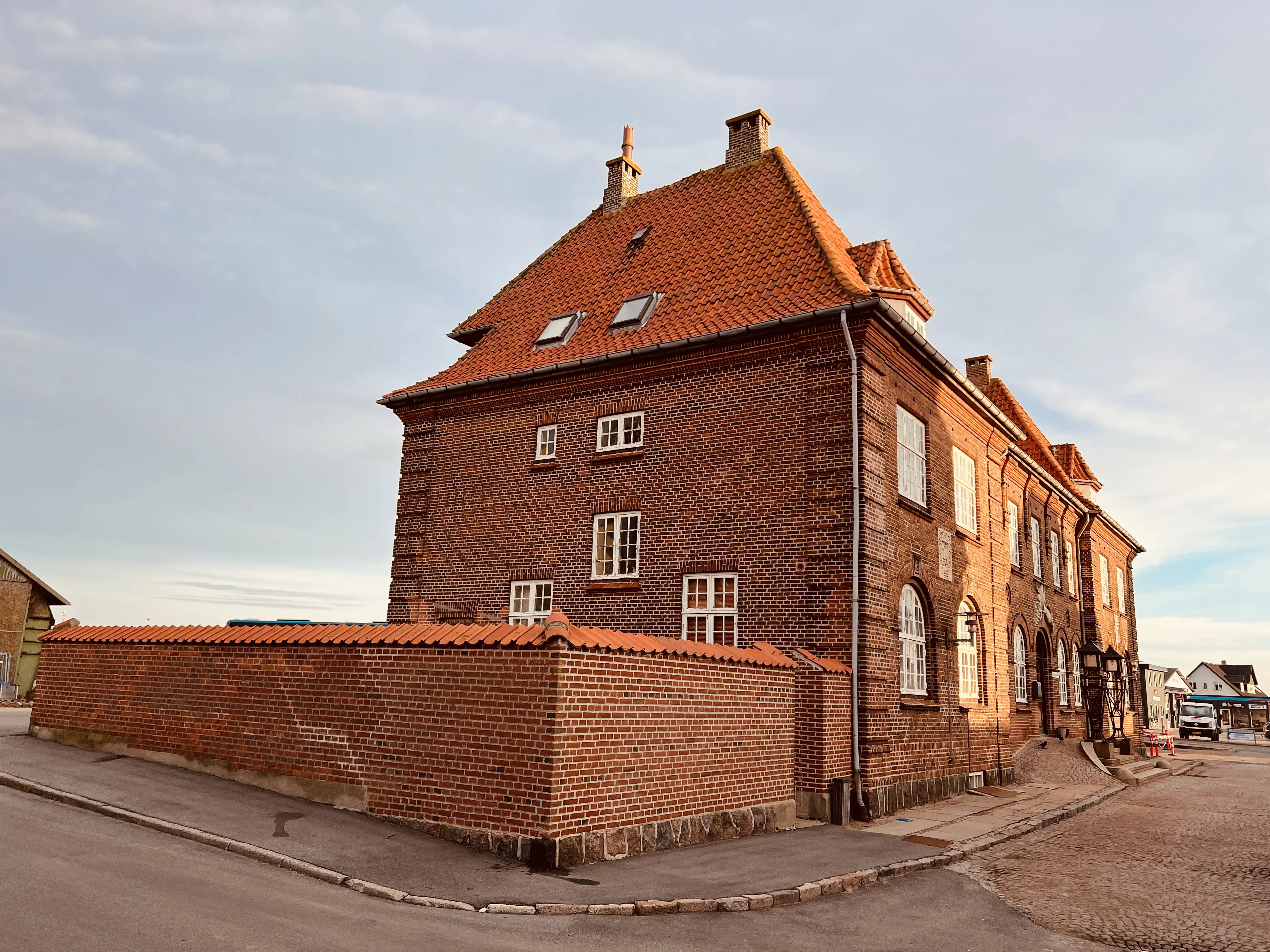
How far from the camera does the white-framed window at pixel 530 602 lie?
1711 cm

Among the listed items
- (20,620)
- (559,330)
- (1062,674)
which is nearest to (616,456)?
(559,330)

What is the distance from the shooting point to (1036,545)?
25.8m

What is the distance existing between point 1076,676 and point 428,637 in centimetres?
2493

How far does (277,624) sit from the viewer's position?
12.1 meters

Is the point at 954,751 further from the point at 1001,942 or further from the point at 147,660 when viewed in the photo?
the point at 147,660

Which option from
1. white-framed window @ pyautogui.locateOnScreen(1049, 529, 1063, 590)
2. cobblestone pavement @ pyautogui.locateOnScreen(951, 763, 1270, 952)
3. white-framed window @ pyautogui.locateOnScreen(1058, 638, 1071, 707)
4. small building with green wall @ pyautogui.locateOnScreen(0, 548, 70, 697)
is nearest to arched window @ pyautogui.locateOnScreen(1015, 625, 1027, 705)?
white-framed window @ pyautogui.locateOnScreen(1058, 638, 1071, 707)

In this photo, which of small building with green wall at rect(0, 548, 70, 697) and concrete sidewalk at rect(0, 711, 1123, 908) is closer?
concrete sidewalk at rect(0, 711, 1123, 908)

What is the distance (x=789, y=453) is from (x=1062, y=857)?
6.83 metres

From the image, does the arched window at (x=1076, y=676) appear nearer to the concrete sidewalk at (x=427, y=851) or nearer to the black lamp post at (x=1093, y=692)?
the black lamp post at (x=1093, y=692)

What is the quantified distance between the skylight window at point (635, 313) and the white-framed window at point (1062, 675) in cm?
1695

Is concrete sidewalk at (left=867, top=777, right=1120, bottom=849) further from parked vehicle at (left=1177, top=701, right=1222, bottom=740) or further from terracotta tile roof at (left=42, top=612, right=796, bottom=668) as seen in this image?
parked vehicle at (left=1177, top=701, right=1222, bottom=740)

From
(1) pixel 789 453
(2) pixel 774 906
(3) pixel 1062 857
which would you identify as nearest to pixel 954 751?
(3) pixel 1062 857

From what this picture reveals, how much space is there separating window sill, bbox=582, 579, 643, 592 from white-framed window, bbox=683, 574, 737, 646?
0.97m

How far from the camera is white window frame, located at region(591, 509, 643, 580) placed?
16.4 m
